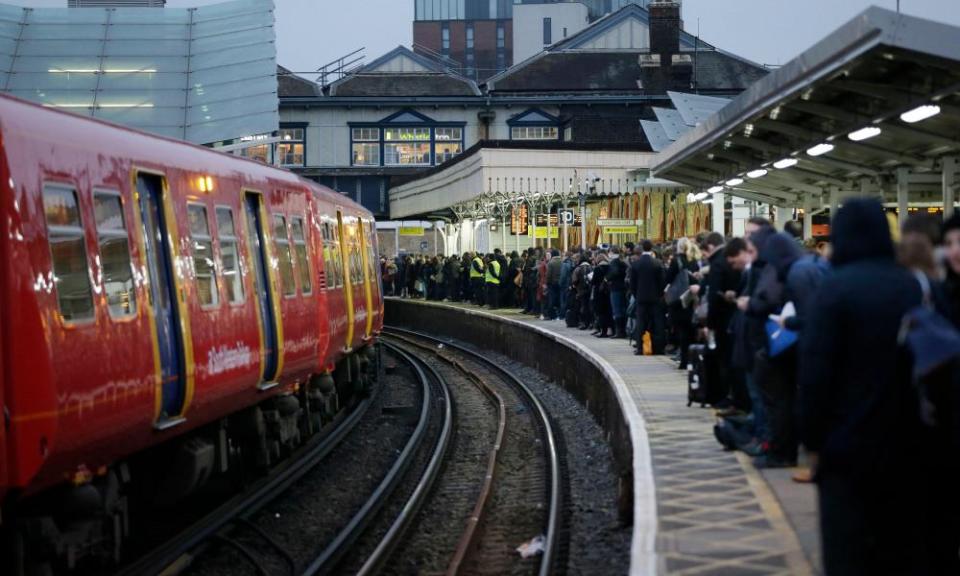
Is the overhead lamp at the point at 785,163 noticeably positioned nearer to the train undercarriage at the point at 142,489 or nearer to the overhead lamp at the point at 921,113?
the overhead lamp at the point at 921,113

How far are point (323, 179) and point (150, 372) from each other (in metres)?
56.2

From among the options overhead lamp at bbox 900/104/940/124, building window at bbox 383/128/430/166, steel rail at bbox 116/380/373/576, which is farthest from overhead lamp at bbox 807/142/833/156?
building window at bbox 383/128/430/166

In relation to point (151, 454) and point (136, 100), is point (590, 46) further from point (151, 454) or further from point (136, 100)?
point (151, 454)

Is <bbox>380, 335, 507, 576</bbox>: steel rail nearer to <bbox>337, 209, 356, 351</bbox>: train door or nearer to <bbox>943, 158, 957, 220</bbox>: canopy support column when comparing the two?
<bbox>337, 209, 356, 351</bbox>: train door

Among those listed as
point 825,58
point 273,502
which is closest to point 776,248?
point 825,58

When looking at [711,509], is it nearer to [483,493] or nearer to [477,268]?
[483,493]

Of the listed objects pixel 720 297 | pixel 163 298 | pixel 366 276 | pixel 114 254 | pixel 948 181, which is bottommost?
pixel 366 276

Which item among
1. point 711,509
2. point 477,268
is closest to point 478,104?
point 477,268

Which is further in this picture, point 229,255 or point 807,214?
point 807,214

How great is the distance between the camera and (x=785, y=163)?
65.6ft

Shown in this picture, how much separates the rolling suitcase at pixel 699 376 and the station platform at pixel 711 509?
0.24 meters

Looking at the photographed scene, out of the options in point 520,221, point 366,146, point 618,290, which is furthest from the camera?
point 366,146

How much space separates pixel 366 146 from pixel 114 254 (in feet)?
185

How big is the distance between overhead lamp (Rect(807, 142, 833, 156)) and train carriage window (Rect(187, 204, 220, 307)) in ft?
26.8
